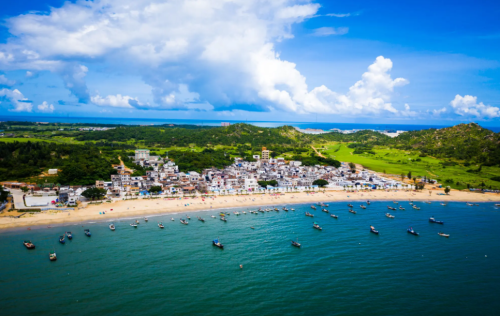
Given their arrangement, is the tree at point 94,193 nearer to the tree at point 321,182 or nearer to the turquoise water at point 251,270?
the turquoise water at point 251,270

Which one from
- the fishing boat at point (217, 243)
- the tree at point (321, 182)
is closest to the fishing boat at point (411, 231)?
the tree at point (321, 182)

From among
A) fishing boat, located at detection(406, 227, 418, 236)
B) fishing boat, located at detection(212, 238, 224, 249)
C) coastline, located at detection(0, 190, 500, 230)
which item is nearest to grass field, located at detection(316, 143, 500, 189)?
coastline, located at detection(0, 190, 500, 230)

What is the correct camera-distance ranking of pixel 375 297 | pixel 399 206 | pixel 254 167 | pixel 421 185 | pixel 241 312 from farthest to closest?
pixel 254 167
pixel 421 185
pixel 399 206
pixel 375 297
pixel 241 312

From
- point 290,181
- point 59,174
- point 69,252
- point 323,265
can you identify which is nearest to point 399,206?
point 290,181

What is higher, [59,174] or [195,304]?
[59,174]

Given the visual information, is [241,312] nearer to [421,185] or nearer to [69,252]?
[69,252]

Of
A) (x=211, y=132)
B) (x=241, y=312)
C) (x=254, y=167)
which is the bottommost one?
(x=241, y=312)

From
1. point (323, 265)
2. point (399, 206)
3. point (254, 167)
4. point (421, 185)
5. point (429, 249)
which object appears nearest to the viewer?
point (323, 265)

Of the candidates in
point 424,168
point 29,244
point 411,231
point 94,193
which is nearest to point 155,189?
point 94,193

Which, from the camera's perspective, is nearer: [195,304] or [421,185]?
[195,304]
